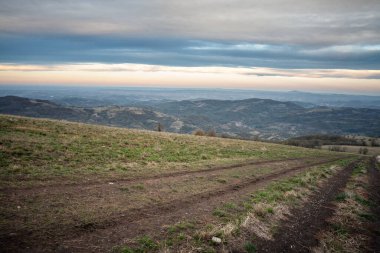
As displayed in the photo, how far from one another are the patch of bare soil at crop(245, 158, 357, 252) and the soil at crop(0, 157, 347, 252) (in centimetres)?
310

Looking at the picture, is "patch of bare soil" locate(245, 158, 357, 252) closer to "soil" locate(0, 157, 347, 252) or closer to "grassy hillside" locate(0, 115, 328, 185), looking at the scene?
"soil" locate(0, 157, 347, 252)

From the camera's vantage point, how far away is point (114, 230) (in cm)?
1056

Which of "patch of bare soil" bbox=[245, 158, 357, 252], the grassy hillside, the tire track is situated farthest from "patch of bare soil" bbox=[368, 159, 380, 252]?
the grassy hillside

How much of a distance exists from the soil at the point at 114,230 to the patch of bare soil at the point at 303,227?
3098 mm

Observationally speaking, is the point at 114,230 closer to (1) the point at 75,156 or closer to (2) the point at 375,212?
(1) the point at 75,156

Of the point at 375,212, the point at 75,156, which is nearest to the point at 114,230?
the point at 75,156

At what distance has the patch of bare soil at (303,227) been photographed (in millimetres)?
11406

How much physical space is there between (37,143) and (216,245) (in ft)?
62.8

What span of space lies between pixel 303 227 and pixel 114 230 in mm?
9190

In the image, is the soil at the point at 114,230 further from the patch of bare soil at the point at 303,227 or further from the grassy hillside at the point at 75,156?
the grassy hillside at the point at 75,156

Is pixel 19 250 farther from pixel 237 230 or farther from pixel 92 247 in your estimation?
pixel 237 230

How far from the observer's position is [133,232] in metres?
10.6

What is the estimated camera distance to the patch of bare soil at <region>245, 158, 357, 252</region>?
11406mm

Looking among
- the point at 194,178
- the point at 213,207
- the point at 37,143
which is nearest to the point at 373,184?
the point at 194,178
